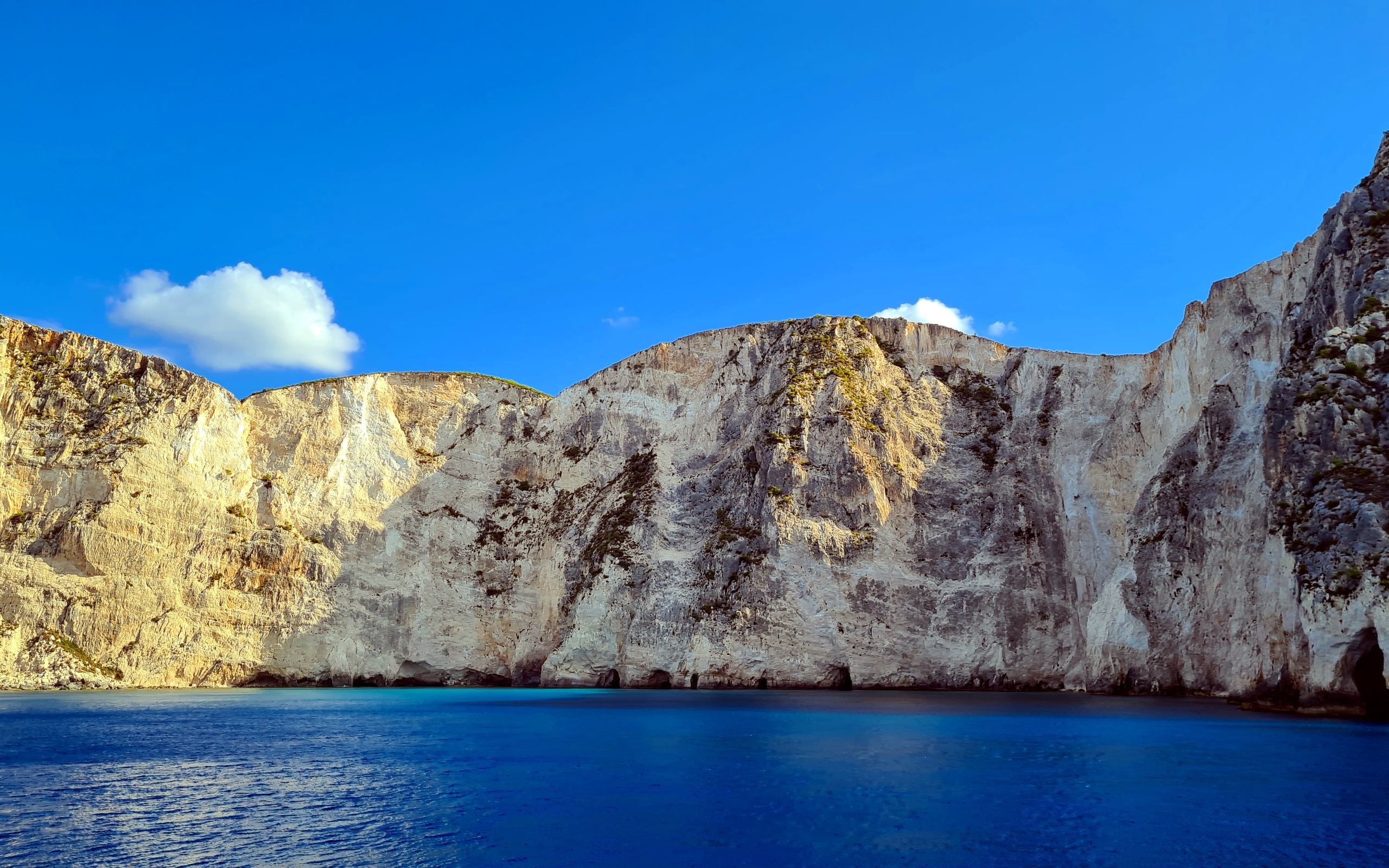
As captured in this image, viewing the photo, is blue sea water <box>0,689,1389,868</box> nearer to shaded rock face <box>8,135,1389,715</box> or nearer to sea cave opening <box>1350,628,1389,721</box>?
sea cave opening <box>1350,628,1389,721</box>

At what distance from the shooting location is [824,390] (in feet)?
249

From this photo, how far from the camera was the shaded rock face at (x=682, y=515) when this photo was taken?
60312 mm

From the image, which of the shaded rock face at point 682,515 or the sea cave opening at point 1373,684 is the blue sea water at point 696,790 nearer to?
the sea cave opening at point 1373,684

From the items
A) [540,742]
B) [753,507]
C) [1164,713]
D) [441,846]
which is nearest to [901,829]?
[441,846]

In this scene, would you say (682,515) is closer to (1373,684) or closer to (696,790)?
(1373,684)

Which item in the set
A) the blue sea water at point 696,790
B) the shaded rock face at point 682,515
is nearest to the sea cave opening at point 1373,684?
the blue sea water at point 696,790

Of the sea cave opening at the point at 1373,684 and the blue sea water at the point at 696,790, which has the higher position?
the sea cave opening at the point at 1373,684

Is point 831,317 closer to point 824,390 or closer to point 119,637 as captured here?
point 824,390

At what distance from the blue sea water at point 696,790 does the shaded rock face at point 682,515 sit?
66.0ft

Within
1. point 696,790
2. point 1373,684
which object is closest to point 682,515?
point 1373,684

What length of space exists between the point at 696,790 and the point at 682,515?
4896 cm

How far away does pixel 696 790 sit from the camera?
80.2 feet

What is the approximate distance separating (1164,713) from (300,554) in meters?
57.6

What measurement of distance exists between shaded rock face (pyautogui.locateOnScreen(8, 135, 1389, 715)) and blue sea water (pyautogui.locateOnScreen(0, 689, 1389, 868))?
20131mm
